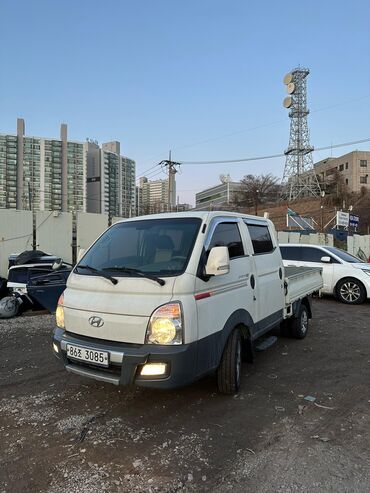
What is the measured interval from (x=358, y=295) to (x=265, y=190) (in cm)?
8057

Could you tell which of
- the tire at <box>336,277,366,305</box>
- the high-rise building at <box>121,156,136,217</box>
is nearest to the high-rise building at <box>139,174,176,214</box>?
the high-rise building at <box>121,156,136,217</box>

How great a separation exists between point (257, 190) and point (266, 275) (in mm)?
83241

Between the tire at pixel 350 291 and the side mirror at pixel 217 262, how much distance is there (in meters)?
8.49

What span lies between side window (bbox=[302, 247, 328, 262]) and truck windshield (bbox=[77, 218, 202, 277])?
8231 mm

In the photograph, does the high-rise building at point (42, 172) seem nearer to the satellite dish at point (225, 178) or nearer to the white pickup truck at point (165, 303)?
the satellite dish at point (225, 178)

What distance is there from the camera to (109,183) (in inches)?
2200

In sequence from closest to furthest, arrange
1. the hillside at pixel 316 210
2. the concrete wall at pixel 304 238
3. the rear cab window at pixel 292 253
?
the rear cab window at pixel 292 253 < the concrete wall at pixel 304 238 < the hillside at pixel 316 210

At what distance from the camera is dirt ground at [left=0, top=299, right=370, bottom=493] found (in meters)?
2.84

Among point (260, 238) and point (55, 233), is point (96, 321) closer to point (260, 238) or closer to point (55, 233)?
point (260, 238)

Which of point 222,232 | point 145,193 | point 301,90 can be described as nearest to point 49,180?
point 145,193

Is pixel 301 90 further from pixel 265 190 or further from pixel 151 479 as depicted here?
pixel 151 479

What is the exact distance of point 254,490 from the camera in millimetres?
2705

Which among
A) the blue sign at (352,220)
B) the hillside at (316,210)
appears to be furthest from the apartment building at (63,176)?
the blue sign at (352,220)

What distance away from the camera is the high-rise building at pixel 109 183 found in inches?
2168
